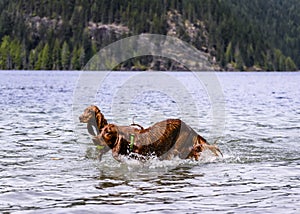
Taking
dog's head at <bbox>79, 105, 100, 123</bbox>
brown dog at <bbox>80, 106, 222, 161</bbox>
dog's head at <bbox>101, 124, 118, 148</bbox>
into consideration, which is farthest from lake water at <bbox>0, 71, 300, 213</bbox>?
dog's head at <bbox>79, 105, 100, 123</bbox>

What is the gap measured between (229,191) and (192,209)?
1.49 m

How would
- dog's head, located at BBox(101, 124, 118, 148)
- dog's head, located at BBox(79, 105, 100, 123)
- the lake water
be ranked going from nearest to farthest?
the lake water
dog's head, located at BBox(79, 105, 100, 123)
dog's head, located at BBox(101, 124, 118, 148)

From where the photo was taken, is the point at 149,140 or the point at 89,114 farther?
the point at 149,140

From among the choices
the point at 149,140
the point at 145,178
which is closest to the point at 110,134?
the point at 149,140

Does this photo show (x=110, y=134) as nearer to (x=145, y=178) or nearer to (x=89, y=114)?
(x=89, y=114)

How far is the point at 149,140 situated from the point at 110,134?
37.8 inches

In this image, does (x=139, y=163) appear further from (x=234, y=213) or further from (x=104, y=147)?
(x=234, y=213)

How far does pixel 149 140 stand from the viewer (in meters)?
13.3

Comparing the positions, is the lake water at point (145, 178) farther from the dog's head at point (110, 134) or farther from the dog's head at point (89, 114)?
the dog's head at point (89, 114)

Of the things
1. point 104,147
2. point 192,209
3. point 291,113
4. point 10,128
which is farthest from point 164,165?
point 291,113

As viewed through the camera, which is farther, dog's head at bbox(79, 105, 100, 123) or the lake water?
dog's head at bbox(79, 105, 100, 123)

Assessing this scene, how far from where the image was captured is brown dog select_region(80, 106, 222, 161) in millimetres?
12867

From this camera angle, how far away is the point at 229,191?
1088cm

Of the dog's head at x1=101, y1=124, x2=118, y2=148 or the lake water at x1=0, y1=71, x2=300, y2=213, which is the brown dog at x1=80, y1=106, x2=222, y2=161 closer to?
the dog's head at x1=101, y1=124, x2=118, y2=148
